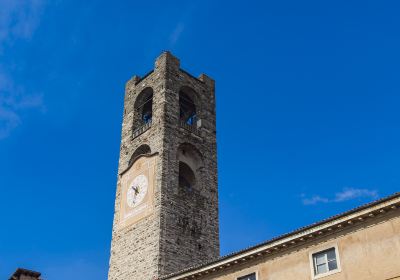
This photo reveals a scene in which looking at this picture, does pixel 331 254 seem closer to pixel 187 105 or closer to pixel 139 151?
pixel 139 151

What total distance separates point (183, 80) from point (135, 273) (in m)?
14.0

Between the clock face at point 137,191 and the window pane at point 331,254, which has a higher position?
the clock face at point 137,191

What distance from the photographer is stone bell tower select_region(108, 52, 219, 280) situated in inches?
1216

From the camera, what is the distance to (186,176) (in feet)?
117

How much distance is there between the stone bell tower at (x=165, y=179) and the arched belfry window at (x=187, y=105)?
0.07 metres

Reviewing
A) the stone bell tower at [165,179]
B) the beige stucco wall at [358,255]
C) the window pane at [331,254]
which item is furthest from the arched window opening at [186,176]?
the window pane at [331,254]

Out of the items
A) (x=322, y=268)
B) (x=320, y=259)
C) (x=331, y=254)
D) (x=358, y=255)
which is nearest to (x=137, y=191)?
(x=320, y=259)

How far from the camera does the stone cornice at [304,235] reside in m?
16.8

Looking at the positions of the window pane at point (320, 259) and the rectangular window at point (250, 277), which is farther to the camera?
the rectangular window at point (250, 277)

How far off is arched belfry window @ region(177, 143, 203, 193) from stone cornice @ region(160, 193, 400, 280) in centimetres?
1369

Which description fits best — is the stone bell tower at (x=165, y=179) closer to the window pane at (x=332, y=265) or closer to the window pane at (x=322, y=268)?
the window pane at (x=322, y=268)

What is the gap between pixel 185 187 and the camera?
33.7m

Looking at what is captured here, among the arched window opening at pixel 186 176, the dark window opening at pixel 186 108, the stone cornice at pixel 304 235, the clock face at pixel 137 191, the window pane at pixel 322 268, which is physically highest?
the dark window opening at pixel 186 108

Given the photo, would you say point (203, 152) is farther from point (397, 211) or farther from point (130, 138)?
point (397, 211)
